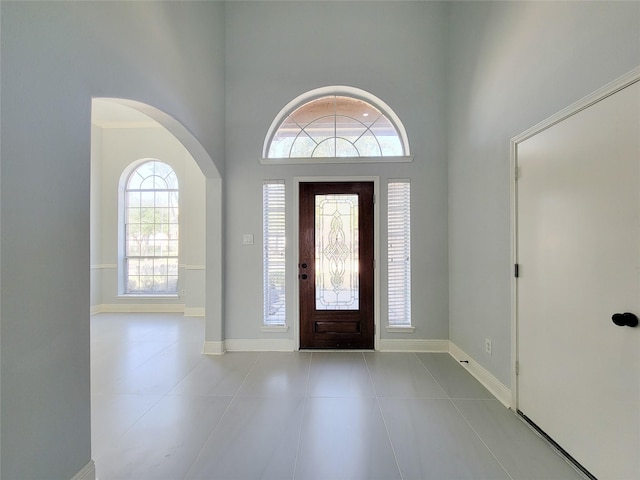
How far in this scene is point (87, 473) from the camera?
141cm

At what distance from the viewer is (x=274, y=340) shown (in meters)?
3.24

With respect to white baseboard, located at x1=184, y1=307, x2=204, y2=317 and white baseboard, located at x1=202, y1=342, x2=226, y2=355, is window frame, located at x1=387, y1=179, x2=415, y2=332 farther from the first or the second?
white baseboard, located at x1=184, y1=307, x2=204, y2=317

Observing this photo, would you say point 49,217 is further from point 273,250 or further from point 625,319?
point 625,319

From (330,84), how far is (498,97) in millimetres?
1817

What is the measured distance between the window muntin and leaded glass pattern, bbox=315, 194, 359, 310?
3661 millimetres

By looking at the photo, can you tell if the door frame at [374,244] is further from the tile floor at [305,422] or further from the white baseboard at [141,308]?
the white baseboard at [141,308]

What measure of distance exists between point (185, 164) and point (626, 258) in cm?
588

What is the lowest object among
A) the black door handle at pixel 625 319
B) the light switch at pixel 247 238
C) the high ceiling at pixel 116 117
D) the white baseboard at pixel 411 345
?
the white baseboard at pixel 411 345

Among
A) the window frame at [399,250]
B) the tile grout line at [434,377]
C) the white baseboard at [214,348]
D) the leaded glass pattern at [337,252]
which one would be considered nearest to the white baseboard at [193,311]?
the white baseboard at [214,348]

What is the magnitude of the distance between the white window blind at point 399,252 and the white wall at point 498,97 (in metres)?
0.49

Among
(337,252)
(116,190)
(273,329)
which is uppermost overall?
(116,190)

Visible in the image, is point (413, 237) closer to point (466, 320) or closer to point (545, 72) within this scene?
point (466, 320)

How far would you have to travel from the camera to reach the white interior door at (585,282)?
4.27 ft

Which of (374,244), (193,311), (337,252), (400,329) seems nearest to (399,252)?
(374,244)
